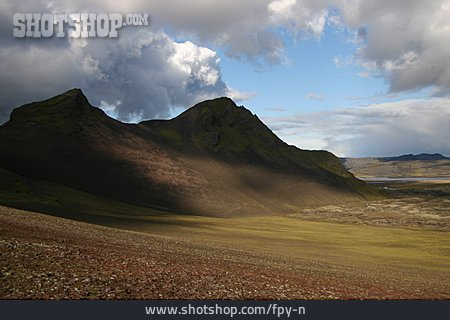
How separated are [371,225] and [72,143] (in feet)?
479

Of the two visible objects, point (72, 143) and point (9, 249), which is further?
point (72, 143)

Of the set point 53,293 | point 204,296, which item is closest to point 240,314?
A: point 204,296

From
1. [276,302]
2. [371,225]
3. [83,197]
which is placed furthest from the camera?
[371,225]

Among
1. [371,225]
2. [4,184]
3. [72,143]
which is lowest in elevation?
[371,225]

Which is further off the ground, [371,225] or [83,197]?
[83,197]

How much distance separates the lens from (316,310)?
20.5 meters

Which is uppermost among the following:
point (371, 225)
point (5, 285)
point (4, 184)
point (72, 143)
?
point (72, 143)

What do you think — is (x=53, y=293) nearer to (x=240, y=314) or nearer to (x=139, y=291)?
(x=139, y=291)

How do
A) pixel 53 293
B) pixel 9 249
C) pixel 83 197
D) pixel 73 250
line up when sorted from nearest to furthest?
pixel 53 293
pixel 9 249
pixel 73 250
pixel 83 197

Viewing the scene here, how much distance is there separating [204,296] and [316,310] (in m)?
6.12

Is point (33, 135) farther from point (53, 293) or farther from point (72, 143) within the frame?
point (53, 293)

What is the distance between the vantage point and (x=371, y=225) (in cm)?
14550

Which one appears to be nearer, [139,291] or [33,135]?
[139,291]

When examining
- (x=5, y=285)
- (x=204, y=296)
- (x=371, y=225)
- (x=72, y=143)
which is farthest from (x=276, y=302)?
(x=72, y=143)
